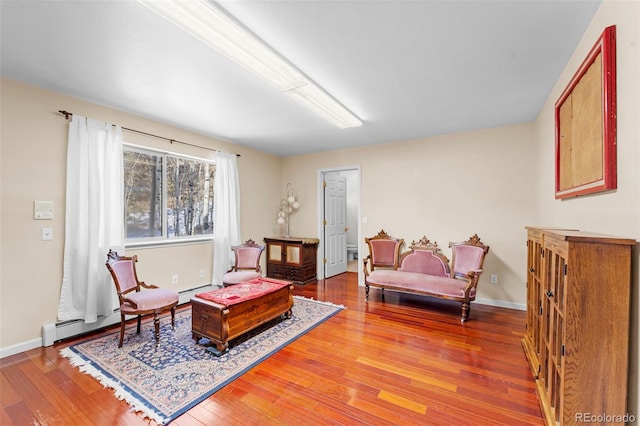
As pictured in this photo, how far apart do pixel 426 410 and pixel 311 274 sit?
3.58 metres

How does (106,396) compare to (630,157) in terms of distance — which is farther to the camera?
(106,396)

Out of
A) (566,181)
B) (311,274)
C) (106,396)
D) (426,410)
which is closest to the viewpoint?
(426,410)

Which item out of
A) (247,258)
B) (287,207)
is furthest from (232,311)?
(287,207)

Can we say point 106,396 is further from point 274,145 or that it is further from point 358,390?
point 274,145

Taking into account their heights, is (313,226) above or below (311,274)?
above

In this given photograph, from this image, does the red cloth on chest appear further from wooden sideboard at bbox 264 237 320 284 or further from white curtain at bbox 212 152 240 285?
wooden sideboard at bbox 264 237 320 284

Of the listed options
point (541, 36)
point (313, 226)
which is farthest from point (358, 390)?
point (313, 226)

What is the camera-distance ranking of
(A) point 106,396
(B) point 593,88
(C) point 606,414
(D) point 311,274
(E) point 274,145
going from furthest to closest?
(D) point 311,274 → (E) point 274,145 → (A) point 106,396 → (B) point 593,88 → (C) point 606,414

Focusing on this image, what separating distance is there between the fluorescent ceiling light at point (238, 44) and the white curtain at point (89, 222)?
6.86 ft

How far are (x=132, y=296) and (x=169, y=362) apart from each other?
840mm

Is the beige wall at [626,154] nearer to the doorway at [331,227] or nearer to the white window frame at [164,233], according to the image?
the doorway at [331,227]

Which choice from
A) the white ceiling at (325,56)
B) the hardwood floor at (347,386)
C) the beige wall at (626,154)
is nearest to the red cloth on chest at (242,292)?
the hardwood floor at (347,386)

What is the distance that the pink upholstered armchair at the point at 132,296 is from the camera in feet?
8.55

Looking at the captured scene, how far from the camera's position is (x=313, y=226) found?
18.2ft
